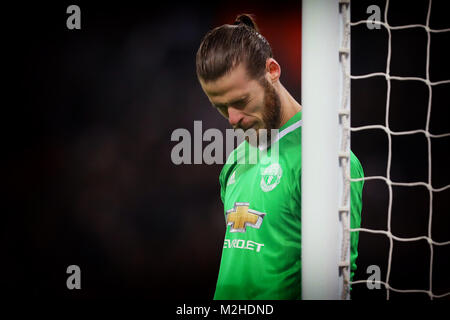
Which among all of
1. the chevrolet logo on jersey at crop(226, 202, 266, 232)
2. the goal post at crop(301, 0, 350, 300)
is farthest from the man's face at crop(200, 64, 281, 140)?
the goal post at crop(301, 0, 350, 300)

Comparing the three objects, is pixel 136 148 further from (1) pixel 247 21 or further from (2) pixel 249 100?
(1) pixel 247 21

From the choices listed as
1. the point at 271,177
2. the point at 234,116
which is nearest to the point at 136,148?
the point at 234,116

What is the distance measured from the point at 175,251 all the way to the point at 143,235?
0.38ft

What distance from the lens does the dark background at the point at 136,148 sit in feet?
4.26

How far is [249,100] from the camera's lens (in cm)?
122

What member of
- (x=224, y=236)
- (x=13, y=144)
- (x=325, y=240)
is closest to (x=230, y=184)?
(x=224, y=236)

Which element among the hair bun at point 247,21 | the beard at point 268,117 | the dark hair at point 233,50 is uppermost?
the hair bun at point 247,21

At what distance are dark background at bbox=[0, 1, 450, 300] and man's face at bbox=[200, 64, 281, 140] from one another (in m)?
0.09

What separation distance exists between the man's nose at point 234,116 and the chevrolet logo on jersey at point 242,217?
0.80 ft

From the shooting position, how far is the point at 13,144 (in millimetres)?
1389

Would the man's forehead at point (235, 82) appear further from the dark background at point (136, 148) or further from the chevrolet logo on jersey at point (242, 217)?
the chevrolet logo on jersey at point (242, 217)

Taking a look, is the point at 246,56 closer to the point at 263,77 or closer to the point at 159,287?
the point at 263,77

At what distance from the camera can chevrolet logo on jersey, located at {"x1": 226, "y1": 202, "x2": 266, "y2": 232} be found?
1207 mm

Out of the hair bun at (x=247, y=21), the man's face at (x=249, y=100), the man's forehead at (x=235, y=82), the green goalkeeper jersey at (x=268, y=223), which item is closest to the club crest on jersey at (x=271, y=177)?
the green goalkeeper jersey at (x=268, y=223)
